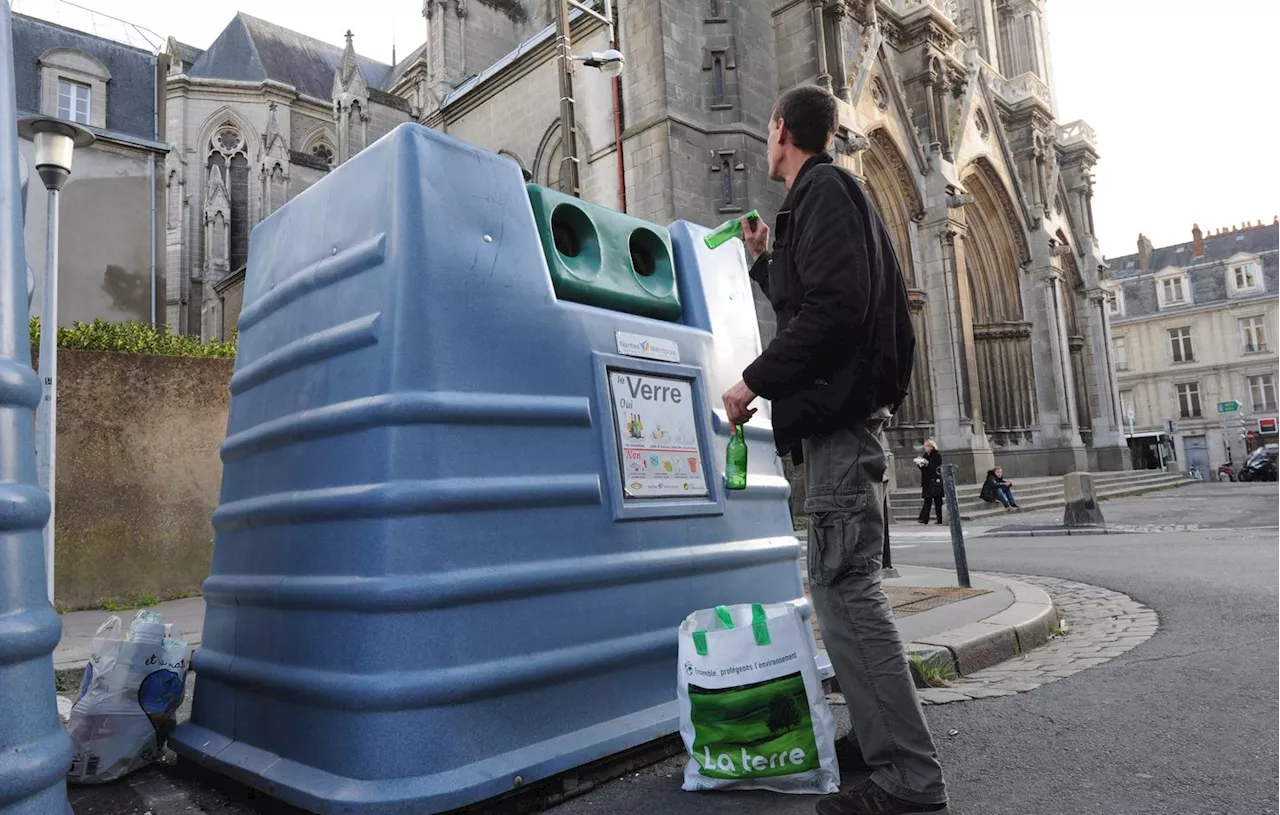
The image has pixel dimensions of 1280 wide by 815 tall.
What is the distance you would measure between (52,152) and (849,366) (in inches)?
224

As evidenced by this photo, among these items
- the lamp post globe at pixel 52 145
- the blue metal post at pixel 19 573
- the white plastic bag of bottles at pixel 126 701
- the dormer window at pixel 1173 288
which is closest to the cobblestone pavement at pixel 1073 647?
the white plastic bag of bottles at pixel 126 701

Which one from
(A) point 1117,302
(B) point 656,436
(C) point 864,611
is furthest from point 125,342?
(A) point 1117,302

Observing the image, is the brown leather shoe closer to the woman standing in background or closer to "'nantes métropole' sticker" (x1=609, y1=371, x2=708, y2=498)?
"'nantes métropole' sticker" (x1=609, y1=371, x2=708, y2=498)

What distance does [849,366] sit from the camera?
2.05 m

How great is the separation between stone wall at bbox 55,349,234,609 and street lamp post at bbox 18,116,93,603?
3.09ft

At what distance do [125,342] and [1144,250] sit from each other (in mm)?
54628

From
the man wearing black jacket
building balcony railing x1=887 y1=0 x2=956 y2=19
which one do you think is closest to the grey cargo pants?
the man wearing black jacket

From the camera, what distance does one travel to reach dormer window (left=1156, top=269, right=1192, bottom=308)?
4428cm

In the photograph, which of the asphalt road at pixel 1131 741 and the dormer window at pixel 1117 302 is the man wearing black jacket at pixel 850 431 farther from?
the dormer window at pixel 1117 302

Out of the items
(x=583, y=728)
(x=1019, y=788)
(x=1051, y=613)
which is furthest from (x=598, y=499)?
(x=1051, y=613)

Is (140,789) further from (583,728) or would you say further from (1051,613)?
(1051,613)

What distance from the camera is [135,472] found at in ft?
21.7

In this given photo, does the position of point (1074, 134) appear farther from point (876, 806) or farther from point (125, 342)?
point (876, 806)

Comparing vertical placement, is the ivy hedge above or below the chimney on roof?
below
